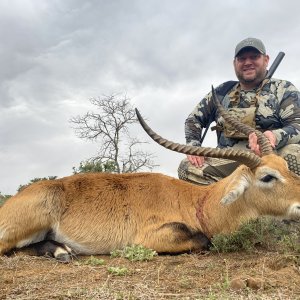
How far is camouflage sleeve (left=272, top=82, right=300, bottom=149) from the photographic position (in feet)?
26.2

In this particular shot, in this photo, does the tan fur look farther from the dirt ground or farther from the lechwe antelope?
the dirt ground

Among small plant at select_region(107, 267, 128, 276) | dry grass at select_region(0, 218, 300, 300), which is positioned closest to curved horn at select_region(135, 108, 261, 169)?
dry grass at select_region(0, 218, 300, 300)

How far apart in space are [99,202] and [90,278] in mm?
2093

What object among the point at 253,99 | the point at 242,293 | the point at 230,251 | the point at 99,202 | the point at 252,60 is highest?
the point at 252,60

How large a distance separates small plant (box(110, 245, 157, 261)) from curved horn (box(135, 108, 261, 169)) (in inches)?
56.5

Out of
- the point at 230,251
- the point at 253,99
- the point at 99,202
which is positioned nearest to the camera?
the point at 230,251

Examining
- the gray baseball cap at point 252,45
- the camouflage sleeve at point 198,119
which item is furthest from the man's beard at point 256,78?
the camouflage sleeve at point 198,119

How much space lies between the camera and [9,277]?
477 cm

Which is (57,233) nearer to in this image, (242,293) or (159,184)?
(159,184)

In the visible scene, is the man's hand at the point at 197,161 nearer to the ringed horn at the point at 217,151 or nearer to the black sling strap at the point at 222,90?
the black sling strap at the point at 222,90

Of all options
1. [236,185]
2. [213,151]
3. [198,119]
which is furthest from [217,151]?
[198,119]

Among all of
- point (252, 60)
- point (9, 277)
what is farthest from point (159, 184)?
point (252, 60)

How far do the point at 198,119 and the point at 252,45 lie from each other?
6.03 feet

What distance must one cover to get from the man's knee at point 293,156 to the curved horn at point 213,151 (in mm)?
1965
